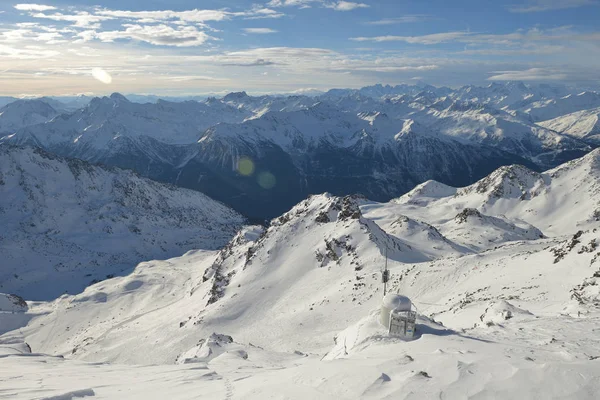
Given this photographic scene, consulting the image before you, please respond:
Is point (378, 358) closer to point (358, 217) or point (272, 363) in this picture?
point (272, 363)

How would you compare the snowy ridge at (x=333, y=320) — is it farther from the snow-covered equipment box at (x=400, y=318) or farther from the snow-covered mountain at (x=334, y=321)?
the snow-covered equipment box at (x=400, y=318)

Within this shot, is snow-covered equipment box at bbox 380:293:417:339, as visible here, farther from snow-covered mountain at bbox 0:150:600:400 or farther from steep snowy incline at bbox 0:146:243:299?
steep snowy incline at bbox 0:146:243:299

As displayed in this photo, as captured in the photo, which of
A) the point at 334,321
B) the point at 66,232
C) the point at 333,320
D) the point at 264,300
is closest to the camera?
A: the point at 334,321

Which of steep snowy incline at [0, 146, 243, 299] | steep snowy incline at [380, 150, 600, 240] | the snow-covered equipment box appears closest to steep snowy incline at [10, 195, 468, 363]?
the snow-covered equipment box

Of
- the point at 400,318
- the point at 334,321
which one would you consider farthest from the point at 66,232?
the point at 400,318

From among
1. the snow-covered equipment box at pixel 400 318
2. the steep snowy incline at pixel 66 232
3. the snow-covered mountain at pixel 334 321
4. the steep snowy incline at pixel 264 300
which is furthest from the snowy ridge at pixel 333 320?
the steep snowy incline at pixel 66 232

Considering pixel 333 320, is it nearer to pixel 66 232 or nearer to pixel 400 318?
pixel 400 318
